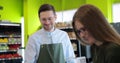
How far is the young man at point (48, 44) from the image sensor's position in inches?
99.0

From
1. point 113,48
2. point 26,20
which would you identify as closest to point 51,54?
point 113,48

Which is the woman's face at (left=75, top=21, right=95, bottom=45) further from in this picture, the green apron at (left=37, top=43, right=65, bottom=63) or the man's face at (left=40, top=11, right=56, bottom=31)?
the green apron at (left=37, top=43, right=65, bottom=63)

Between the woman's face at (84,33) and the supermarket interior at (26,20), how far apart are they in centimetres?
560

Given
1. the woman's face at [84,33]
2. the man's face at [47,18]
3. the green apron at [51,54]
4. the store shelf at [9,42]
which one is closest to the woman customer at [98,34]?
the woman's face at [84,33]

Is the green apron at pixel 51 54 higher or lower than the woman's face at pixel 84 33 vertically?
lower

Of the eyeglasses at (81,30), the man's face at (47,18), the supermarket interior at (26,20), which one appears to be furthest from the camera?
the supermarket interior at (26,20)

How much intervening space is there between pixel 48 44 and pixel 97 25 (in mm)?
1549

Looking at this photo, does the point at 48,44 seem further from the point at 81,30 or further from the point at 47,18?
the point at 81,30

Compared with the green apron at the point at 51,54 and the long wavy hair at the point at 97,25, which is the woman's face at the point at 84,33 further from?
the green apron at the point at 51,54

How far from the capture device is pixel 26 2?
1122 cm

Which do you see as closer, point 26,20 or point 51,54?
point 51,54

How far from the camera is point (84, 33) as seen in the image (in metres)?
1.26

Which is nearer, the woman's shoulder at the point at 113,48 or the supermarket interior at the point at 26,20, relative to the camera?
the woman's shoulder at the point at 113,48

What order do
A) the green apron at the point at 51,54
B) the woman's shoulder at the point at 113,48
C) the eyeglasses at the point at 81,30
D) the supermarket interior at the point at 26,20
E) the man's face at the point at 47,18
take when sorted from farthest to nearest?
the supermarket interior at the point at 26,20 < the green apron at the point at 51,54 < the man's face at the point at 47,18 < the eyeglasses at the point at 81,30 < the woman's shoulder at the point at 113,48
